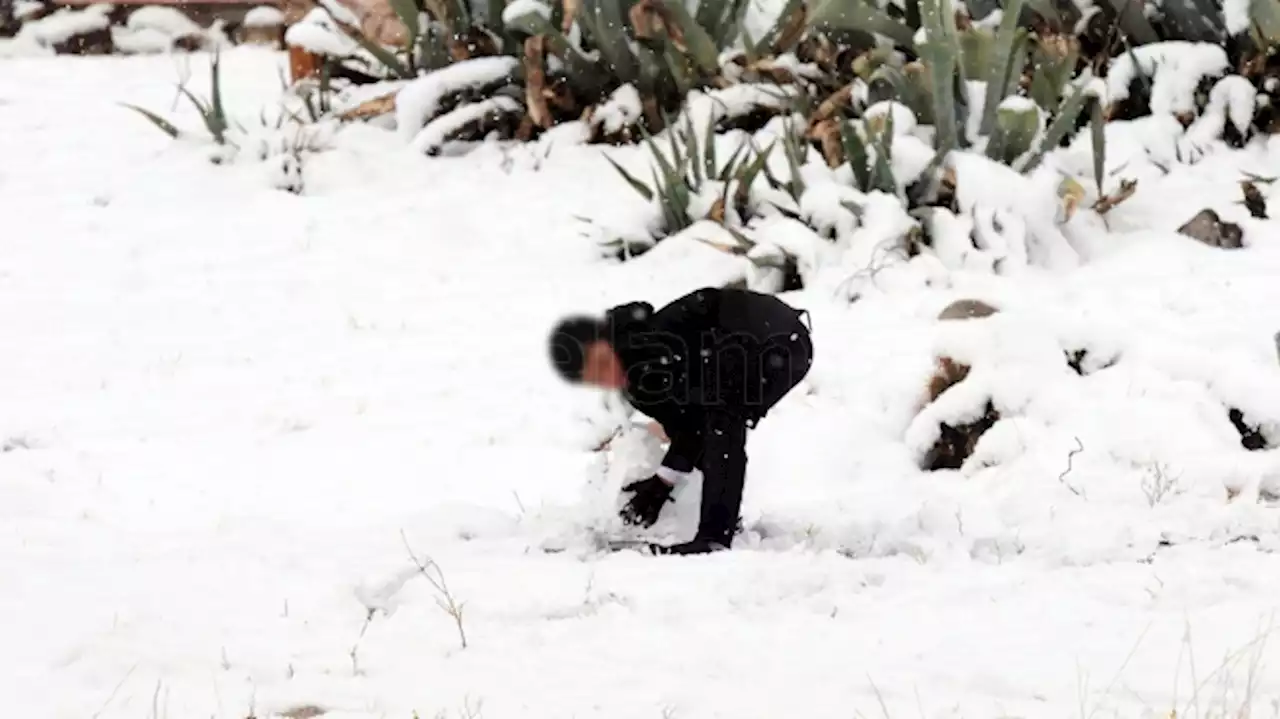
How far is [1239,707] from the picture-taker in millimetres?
2438

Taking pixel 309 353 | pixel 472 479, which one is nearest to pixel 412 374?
pixel 309 353

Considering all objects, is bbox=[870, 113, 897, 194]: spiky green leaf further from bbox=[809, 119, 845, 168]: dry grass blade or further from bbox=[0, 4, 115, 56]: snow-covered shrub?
bbox=[0, 4, 115, 56]: snow-covered shrub

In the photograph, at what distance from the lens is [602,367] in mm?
3521

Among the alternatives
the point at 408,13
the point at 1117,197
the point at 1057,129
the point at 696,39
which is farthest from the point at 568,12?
the point at 1117,197

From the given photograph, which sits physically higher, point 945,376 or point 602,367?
point 602,367

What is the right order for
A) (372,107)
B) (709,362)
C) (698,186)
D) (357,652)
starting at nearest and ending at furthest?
(357,652) < (709,362) < (698,186) < (372,107)

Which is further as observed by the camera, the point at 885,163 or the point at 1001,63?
the point at 1001,63

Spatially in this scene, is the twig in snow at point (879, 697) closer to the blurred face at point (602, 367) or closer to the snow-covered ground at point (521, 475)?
the snow-covered ground at point (521, 475)

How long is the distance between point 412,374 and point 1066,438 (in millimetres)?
2420

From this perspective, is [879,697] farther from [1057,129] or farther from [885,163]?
[1057,129]

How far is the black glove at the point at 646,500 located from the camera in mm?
3805

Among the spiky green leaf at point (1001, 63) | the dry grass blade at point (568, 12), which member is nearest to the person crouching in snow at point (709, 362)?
the spiky green leaf at point (1001, 63)

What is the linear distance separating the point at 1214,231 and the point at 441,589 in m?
4.15

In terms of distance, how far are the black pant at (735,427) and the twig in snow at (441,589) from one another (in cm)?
69
